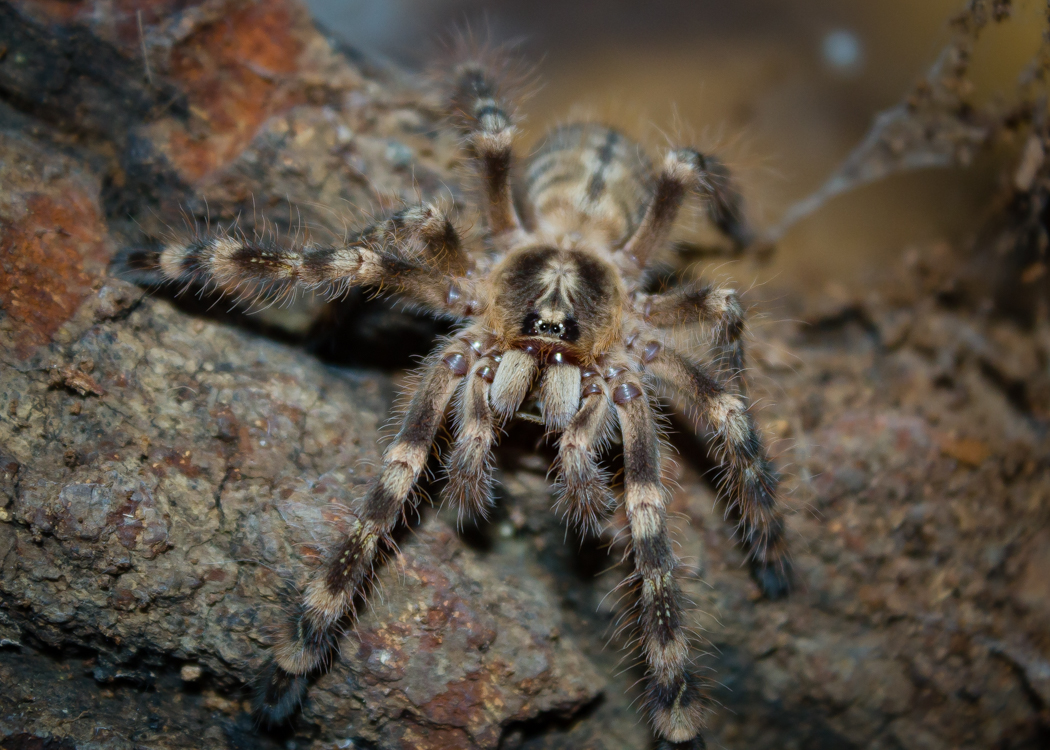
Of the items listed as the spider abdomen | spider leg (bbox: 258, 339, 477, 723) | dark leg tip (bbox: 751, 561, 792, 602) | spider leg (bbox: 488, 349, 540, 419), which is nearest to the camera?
spider leg (bbox: 258, 339, 477, 723)

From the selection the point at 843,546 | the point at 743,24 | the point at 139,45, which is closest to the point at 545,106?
the point at 743,24

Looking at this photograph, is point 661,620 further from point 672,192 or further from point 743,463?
point 672,192

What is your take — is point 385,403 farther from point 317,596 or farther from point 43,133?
point 43,133

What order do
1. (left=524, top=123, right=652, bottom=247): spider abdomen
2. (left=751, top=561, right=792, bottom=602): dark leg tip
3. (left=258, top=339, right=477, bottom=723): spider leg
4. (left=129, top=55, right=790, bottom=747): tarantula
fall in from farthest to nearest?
(left=524, top=123, right=652, bottom=247): spider abdomen → (left=751, top=561, right=792, bottom=602): dark leg tip → (left=129, top=55, right=790, bottom=747): tarantula → (left=258, top=339, right=477, bottom=723): spider leg

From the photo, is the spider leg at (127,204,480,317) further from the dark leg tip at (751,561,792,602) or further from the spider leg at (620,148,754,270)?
the dark leg tip at (751,561,792,602)

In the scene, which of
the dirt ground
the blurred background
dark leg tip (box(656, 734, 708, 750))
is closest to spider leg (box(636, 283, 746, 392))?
the dirt ground

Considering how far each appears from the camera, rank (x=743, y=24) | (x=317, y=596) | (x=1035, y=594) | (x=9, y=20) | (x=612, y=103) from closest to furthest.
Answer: (x=317, y=596) → (x=9, y=20) → (x=1035, y=594) → (x=612, y=103) → (x=743, y=24)

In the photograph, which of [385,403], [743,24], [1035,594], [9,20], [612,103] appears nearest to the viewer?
[9,20]

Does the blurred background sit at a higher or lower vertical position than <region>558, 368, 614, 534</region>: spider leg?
higher
